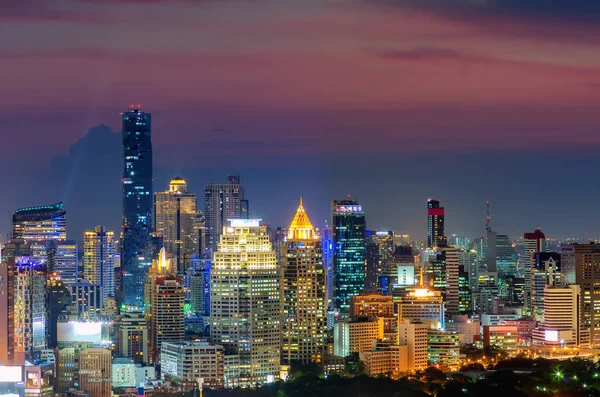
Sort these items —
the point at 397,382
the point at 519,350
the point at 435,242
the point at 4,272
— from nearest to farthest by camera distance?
the point at 397,382, the point at 4,272, the point at 519,350, the point at 435,242

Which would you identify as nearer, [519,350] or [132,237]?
[519,350]

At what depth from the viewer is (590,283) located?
33.2 m

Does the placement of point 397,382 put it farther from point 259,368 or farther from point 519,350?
point 519,350

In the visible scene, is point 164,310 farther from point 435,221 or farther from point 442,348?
point 435,221

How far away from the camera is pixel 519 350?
31000 millimetres

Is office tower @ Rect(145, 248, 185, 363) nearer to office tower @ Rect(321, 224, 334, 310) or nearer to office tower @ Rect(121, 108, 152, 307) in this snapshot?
office tower @ Rect(321, 224, 334, 310)

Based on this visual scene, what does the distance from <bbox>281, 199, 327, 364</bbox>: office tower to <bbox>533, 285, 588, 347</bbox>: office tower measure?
16.8 feet

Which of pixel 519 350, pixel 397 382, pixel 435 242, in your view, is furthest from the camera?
pixel 435 242

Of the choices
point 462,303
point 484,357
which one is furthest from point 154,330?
point 462,303

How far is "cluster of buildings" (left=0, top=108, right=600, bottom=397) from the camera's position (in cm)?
2658

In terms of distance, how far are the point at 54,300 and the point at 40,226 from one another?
6.49 m

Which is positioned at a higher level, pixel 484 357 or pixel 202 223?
pixel 202 223

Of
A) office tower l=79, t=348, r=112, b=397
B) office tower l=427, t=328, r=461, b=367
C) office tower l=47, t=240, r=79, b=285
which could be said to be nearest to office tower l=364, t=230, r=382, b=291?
office tower l=427, t=328, r=461, b=367

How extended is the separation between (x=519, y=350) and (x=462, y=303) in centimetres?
487
